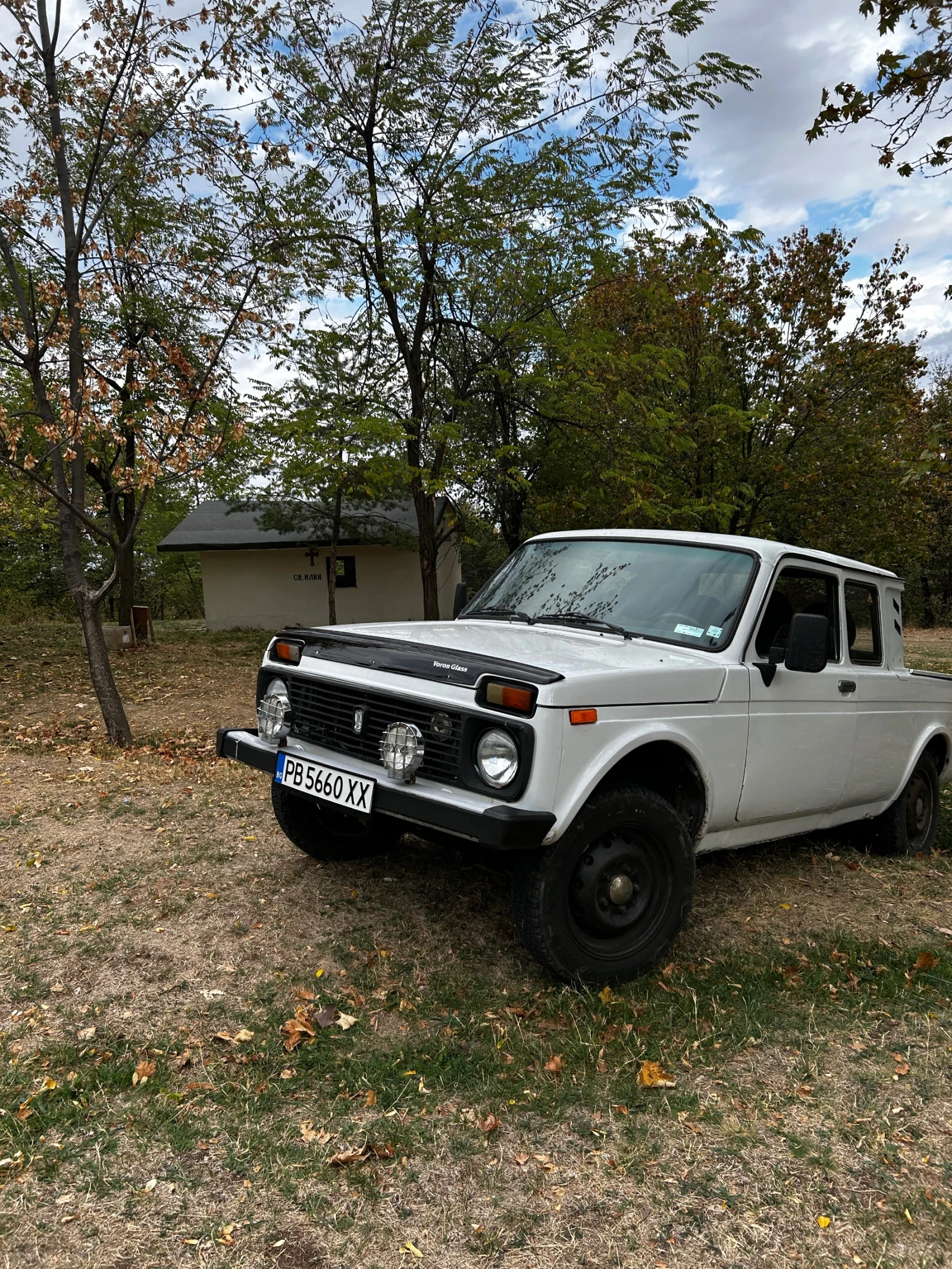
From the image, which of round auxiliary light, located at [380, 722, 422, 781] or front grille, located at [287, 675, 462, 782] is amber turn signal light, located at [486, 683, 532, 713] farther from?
round auxiliary light, located at [380, 722, 422, 781]

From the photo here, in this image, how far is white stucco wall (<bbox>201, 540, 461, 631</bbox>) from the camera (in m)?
27.7

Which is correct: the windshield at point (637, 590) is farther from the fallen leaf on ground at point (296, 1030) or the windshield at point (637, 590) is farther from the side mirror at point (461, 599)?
the fallen leaf on ground at point (296, 1030)

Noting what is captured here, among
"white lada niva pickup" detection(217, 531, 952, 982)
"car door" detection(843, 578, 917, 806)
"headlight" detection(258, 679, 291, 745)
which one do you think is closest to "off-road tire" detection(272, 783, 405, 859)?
"white lada niva pickup" detection(217, 531, 952, 982)

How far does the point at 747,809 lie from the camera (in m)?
4.13

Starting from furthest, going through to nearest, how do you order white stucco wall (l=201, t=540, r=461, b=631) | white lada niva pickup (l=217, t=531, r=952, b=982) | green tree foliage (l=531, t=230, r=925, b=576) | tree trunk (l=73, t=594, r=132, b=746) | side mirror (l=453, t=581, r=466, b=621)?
1. white stucco wall (l=201, t=540, r=461, b=631)
2. green tree foliage (l=531, t=230, r=925, b=576)
3. tree trunk (l=73, t=594, r=132, b=746)
4. side mirror (l=453, t=581, r=466, b=621)
5. white lada niva pickup (l=217, t=531, r=952, b=982)

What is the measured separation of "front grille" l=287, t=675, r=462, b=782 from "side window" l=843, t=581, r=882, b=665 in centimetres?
280

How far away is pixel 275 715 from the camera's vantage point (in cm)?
412

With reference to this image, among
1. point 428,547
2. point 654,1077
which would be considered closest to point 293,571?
point 428,547

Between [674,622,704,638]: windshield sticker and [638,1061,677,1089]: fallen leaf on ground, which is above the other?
[674,622,704,638]: windshield sticker

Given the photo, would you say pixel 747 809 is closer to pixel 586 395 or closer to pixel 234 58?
pixel 234 58

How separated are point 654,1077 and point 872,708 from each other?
110 inches

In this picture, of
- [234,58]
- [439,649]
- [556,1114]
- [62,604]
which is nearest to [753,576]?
[439,649]

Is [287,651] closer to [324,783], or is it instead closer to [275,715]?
[275,715]

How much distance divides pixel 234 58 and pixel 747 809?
335 inches
